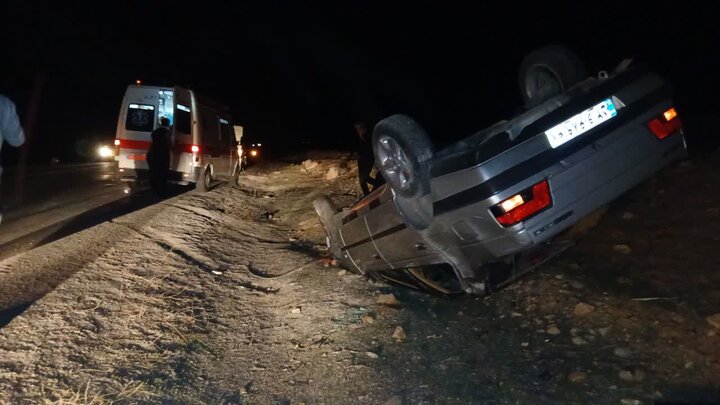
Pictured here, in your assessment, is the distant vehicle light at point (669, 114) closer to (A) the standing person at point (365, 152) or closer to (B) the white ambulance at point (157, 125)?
(A) the standing person at point (365, 152)

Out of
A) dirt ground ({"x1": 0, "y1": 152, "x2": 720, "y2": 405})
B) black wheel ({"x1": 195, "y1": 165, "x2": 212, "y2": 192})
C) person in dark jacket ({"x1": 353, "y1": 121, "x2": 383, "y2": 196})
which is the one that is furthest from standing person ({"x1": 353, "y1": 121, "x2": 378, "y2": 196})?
black wheel ({"x1": 195, "y1": 165, "x2": 212, "y2": 192})

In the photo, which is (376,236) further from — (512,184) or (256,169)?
(256,169)

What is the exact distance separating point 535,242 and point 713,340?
132cm

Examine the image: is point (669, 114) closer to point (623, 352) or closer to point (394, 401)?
point (623, 352)

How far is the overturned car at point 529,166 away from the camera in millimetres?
3584

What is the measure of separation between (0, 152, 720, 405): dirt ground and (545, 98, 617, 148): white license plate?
149 cm

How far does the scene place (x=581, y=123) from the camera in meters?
3.71

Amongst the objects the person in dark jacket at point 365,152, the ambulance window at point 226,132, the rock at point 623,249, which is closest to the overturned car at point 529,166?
the rock at point 623,249

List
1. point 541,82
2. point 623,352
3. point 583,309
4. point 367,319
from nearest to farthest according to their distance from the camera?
point 623,352, point 583,309, point 541,82, point 367,319

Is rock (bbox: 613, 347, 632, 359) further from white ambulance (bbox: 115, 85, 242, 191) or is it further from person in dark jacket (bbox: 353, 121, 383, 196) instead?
white ambulance (bbox: 115, 85, 242, 191)

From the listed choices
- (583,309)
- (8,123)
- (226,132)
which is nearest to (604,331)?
(583,309)

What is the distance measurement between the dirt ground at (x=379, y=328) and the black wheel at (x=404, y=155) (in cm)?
135

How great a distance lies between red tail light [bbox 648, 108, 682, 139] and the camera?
3.94 metres

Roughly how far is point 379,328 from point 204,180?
28.9 feet
